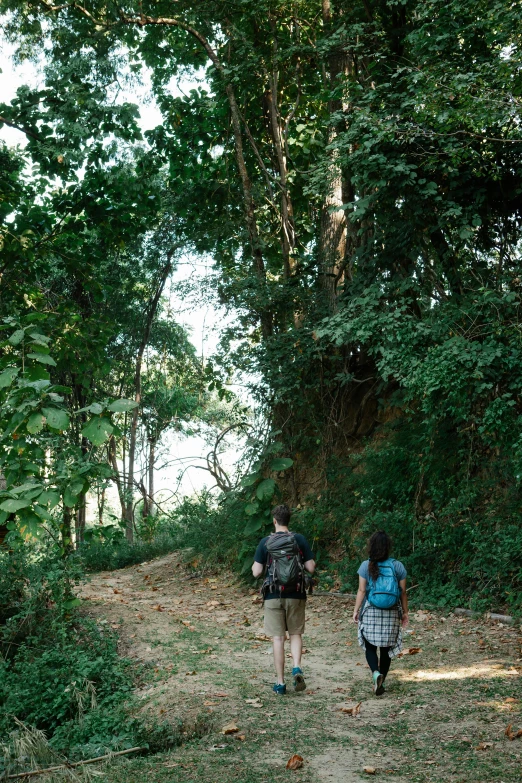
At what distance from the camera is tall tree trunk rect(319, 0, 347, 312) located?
40.9 ft

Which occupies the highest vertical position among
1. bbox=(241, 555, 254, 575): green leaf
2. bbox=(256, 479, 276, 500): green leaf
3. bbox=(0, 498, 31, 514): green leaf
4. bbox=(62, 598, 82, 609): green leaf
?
bbox=(256, 479, 276, 500): green leaf

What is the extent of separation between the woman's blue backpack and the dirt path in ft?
2.67

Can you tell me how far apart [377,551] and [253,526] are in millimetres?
6008

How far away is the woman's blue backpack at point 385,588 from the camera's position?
6242 millimetres

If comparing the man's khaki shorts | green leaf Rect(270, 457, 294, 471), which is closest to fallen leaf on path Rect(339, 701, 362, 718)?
the man's khaki shorts

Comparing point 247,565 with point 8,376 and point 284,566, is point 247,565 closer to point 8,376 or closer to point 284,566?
point 284,566

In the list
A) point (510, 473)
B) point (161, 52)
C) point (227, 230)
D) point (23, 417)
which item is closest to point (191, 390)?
point (227, 230)

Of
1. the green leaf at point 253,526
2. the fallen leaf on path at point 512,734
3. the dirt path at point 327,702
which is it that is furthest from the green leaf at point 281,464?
the fallen leaf on path at point 512,734

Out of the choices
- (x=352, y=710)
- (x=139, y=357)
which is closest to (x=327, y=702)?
(x=352, y=710)

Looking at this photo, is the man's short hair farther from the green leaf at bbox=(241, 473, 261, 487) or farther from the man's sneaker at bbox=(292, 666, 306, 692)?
the green leaf at bbox=(241, 473, 261, 487)

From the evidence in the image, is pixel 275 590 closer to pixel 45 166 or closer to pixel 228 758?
pixel 228 758

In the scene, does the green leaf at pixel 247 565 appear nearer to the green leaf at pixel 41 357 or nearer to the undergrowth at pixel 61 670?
the undergrowth at pixel 61 670

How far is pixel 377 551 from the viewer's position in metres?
6.24

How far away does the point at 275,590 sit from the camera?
21.2ft
